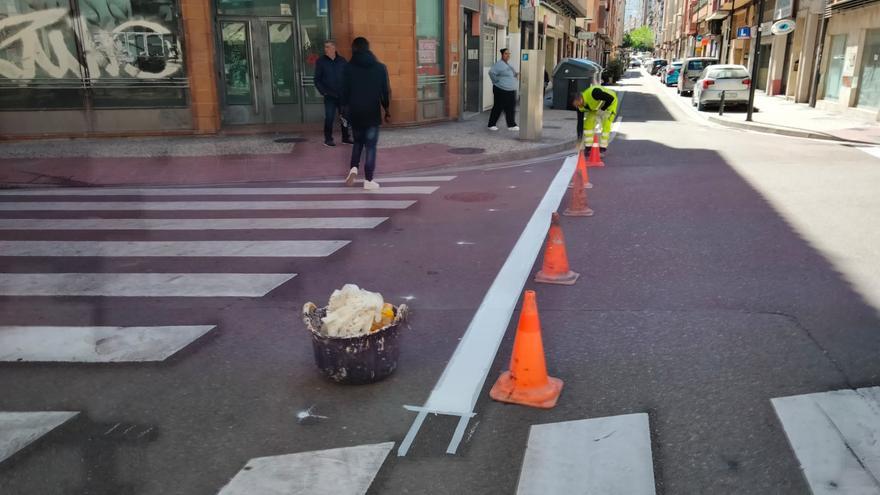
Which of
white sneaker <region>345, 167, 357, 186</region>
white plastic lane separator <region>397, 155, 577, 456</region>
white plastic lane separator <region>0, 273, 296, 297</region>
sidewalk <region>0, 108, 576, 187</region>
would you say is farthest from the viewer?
sidewalk <region>0, 108, 576, 187</region>

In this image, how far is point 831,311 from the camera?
4.80 m

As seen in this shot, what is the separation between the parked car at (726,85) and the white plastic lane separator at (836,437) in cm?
2150

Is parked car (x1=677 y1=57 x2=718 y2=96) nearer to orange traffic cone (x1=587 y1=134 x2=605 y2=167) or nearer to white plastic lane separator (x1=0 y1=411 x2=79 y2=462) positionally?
orange traffic cone (x1=587 y1=134 x2=605 y2=167)

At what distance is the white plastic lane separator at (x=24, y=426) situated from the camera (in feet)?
10.7

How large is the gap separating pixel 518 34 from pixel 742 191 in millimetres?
18461

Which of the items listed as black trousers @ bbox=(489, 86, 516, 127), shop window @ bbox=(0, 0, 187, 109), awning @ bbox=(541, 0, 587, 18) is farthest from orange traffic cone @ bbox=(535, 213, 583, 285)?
awning @ bbox=(541, 0, 587, 18)

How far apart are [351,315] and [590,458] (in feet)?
4.99

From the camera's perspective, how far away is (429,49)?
1752 cm

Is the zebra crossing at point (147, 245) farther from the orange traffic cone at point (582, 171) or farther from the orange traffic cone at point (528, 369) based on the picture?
the orange traffic cone at point (582, 171)

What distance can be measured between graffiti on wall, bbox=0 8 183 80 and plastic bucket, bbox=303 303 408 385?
44.8 ft

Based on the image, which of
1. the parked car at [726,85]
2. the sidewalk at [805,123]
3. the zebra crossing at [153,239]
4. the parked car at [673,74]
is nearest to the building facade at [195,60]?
the zebra crossing at [153,239]

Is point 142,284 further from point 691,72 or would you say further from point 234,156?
point 691,72

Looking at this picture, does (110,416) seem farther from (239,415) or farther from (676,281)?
(676,281)

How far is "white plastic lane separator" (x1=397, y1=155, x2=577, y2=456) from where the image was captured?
11.6 feet
